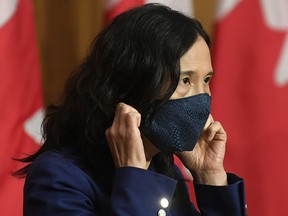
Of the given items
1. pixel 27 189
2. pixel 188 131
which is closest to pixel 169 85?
pixel 188 131

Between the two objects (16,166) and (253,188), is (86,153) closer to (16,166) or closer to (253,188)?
(16,166)

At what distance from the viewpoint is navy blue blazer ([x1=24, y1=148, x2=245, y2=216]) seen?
1.05 meters

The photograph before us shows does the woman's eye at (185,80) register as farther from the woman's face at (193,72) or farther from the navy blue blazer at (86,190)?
the navy blue blazer at (86,190)

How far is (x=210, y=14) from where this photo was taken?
6.19 feet

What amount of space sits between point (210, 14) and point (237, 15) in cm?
9

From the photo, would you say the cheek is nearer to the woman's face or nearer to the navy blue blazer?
the woman's face

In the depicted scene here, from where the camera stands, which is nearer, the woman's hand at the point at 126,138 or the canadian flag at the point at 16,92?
the woman's hand at the point at 126,138

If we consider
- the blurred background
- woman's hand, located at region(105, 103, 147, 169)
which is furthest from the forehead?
the blurred background

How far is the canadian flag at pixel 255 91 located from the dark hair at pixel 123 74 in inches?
25.2

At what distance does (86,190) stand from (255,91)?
91cm

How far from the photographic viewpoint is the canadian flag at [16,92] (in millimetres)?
1728

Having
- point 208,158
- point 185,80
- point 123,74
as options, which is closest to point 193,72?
point 185,80

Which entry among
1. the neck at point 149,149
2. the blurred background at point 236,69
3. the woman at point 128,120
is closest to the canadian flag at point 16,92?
the blurred background at point 236,69

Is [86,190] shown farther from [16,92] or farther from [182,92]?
[16,92]
